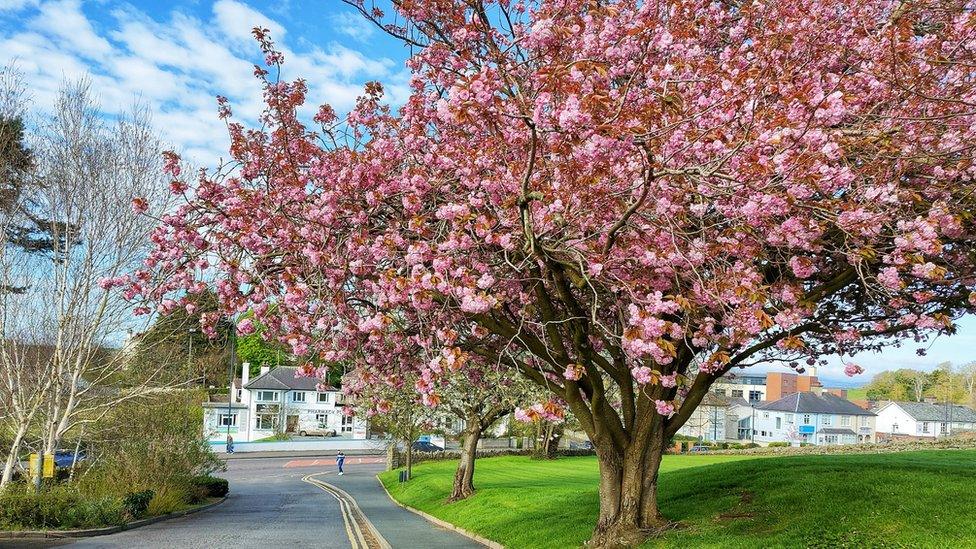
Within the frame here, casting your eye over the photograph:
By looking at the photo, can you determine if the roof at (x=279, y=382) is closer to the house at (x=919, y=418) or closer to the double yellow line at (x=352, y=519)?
the double yellow line at (x=352, y=519)

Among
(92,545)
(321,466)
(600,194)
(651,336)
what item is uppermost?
(600,194)

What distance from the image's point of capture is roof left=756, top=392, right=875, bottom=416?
3816 inches

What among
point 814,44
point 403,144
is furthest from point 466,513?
point 814,44

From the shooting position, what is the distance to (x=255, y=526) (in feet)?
75.3

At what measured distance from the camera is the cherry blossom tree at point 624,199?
846 centimetres

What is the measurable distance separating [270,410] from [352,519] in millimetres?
66074

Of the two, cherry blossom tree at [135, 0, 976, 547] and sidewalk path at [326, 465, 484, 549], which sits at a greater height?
cherry blossom tree at [135, 0, 976, 547]

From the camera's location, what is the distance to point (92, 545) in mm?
18422

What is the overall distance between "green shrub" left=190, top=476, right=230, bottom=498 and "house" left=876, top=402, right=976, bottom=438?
307ft

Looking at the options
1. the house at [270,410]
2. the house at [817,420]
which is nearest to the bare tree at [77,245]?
the house at [270,410]

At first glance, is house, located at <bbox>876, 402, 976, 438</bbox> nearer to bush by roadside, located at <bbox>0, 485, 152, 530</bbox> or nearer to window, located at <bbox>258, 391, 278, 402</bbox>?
window, located at <bbox>258, 391, 278, 402</bbox>

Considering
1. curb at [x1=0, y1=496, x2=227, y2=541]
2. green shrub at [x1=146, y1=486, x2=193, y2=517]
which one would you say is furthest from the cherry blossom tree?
green shrub at [x1=146, y1=486, x2=193, y2=517]

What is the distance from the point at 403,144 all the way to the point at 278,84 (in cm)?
262

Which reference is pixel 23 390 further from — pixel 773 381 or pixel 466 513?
pixel 773 381
